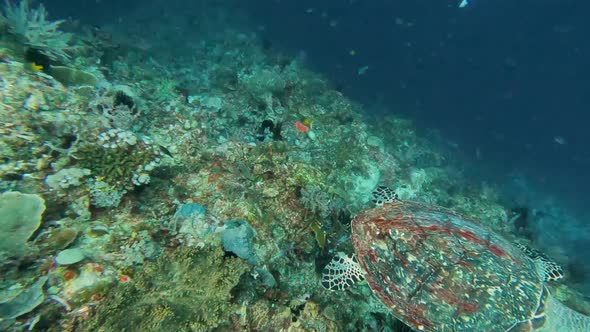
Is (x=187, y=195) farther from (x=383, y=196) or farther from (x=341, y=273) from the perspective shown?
(x=383, y=196)

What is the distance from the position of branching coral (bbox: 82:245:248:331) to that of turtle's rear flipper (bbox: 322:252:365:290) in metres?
1.23

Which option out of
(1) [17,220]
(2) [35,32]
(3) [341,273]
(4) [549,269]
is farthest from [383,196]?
(2) [35,32]

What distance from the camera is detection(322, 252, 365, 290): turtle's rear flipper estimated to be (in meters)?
3.49

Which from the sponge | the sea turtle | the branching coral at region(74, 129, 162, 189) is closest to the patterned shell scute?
the sea turtle

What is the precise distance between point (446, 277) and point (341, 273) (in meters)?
1.16

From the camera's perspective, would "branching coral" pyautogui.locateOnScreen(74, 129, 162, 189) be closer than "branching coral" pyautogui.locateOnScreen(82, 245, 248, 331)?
No

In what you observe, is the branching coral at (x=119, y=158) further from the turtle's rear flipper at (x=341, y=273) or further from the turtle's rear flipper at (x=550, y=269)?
the turtle's rear flipper at (x=550, y=269)

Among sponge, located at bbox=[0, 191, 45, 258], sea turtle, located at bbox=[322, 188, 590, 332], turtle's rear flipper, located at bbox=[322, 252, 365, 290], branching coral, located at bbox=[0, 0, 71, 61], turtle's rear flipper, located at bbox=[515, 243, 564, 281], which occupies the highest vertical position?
branching coral, located at bbox=[0, 0, 71, 61]

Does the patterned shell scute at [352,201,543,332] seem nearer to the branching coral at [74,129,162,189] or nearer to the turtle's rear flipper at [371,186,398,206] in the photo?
the turtle's rear flipper at [371,186,398,206]

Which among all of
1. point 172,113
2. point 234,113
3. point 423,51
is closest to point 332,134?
point 234,113

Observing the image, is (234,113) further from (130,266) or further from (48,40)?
(130,266)

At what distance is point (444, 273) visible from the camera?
3.19m

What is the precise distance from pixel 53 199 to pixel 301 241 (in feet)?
Result: 9.01

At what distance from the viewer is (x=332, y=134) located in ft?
25.2
